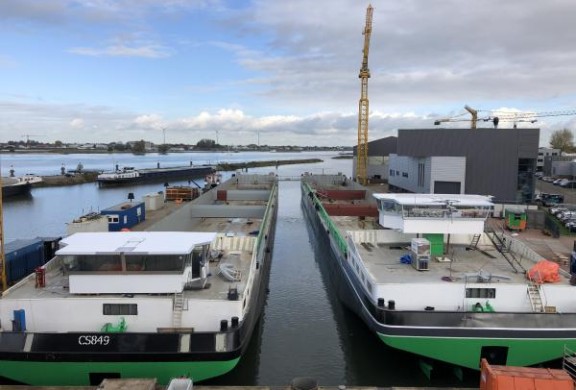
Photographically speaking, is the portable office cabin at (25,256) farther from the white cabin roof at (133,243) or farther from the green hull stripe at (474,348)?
the green hull stripe at (474,348)

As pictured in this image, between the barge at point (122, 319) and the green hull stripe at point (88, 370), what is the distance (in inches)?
1.0

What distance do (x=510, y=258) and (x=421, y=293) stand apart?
6.78 metres

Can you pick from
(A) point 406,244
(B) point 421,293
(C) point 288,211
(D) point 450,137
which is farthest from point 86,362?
(C) point 288,211

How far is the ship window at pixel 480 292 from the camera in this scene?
14.3 m

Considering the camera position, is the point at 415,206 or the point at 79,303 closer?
the point at 79,303

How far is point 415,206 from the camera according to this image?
17.9 m

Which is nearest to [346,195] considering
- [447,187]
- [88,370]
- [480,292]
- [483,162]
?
[447,187]

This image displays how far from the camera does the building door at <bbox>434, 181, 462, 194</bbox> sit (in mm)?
45359

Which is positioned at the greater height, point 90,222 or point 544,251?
point 90,222

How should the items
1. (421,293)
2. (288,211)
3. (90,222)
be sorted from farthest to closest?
(288,211)
(90,222)
(421,293)

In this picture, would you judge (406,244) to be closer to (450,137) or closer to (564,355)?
(564,355)

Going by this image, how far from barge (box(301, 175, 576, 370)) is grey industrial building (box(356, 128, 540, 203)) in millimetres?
26926

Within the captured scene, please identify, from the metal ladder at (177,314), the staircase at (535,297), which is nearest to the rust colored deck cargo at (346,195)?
the staircase at (535,297)

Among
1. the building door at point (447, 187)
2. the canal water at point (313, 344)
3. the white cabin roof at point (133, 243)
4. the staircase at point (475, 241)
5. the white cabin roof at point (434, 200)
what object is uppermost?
the white cabin roof at point (434, 200)
